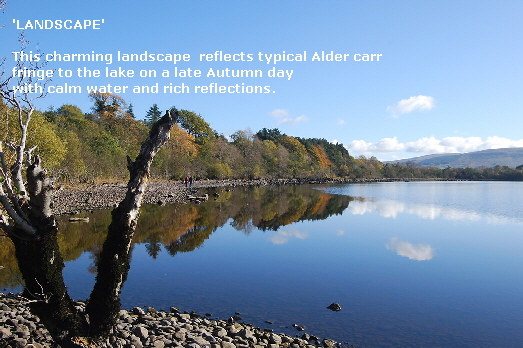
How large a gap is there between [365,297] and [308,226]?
1437cm

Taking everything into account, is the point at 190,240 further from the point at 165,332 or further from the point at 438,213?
the point at 438,213

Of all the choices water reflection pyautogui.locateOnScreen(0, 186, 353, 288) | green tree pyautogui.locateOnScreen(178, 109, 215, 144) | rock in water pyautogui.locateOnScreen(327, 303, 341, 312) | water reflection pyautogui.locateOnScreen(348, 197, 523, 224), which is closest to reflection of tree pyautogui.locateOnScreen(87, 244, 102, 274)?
water reflection pyautogui.locateOnScreen(0, 186, 353, 288)

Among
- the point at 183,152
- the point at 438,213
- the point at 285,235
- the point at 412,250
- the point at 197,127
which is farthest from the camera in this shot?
the point at 197,127

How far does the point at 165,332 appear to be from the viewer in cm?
780

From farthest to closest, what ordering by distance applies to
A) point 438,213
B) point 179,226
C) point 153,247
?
point 438,213
point 179,226
point 153,247

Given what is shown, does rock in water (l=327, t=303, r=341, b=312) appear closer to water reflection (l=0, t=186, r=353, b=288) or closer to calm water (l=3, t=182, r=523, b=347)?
calm water (l=3, t=182, r=523, b=347)

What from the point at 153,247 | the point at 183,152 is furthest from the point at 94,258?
the point at 183,152

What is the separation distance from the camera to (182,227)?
2330 centimetres

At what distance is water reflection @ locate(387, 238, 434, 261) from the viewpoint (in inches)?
673

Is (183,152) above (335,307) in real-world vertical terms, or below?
above

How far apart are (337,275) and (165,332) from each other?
7.74 meters

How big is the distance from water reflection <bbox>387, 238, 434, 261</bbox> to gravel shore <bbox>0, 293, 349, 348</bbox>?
33.7 ft

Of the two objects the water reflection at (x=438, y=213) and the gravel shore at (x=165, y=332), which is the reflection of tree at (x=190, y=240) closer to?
the gravel shore at (x=165, y=332)

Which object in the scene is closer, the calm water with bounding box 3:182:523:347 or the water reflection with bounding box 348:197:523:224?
the calm water with bounding box 3:182:523:347
